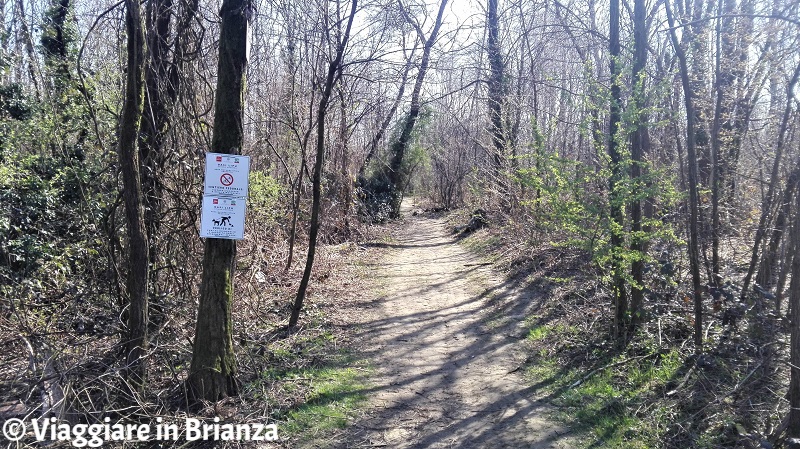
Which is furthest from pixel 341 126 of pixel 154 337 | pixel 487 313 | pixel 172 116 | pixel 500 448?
pixel 500 448

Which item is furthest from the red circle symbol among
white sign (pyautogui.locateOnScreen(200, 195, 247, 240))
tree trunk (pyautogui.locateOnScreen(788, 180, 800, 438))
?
tree trunk (pyautogui.locateOnScreen(788, 180, 800, 438))

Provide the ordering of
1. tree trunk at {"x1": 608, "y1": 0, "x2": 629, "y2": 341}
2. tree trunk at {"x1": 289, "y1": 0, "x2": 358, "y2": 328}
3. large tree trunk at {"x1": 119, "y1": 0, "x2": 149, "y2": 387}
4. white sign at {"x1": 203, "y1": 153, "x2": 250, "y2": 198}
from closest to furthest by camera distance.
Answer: large tree trunk at {"x1": 119, "y1": 0, "x2": 149, "y2": 387}, white sign at {"x1": 203, "y1": 153, "x2": 250, "y2": 198}, tree trunk at {"x1": 608, "y1": 0, "x2": 629, "y2": 341}, tree trunk at {"x1": 289, "y1": 0, "x2": 358, "y2": 328}

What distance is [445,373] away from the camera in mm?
5988

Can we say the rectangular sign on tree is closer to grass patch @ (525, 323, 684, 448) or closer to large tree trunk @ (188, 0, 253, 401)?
large tree trunk @ (188, 0, 253, 401)

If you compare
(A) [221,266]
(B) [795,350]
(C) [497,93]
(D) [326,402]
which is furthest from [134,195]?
(C) [497,93]

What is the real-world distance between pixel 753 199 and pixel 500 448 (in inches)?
185

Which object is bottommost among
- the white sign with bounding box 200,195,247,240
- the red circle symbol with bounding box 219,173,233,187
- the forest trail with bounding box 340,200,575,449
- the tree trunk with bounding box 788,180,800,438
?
the forest trail with bounding box 340,200,575,449

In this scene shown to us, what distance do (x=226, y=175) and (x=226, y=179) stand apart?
1.4 inches

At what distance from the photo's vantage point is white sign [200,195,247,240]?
182 inches

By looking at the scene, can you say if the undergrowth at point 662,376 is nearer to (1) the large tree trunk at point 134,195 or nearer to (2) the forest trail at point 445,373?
(2) the forest trail at point 445,373

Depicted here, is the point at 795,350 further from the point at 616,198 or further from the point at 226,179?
the point at 226,179

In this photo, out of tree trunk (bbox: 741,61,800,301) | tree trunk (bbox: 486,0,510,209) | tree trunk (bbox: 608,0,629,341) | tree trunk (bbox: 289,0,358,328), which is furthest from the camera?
tree trunk (bbox: 486,0,510,209)

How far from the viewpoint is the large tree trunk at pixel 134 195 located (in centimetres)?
427

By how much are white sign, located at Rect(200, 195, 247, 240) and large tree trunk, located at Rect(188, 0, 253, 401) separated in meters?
0.13
